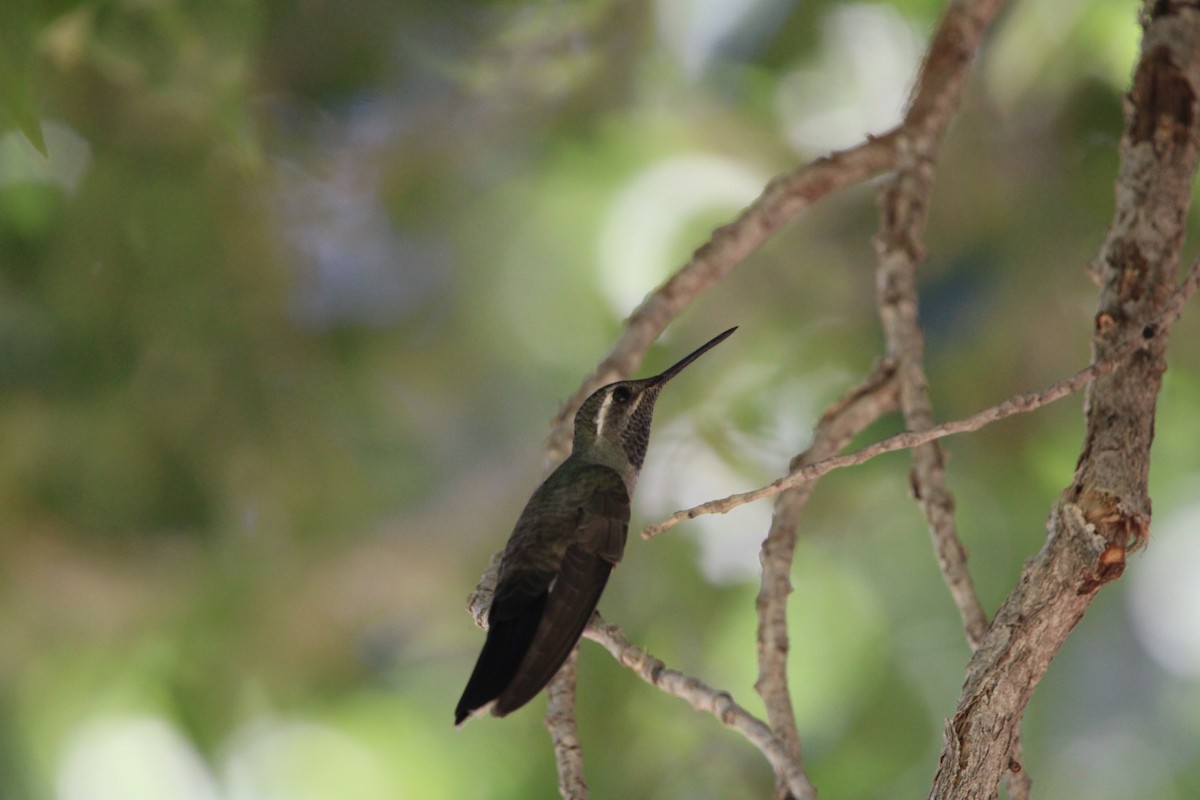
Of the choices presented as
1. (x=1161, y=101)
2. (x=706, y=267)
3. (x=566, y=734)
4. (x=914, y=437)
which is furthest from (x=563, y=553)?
(x=1161, y=101)

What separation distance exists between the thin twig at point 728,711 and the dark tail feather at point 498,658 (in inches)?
8.7

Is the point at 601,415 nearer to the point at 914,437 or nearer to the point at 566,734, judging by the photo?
the point at 566,734

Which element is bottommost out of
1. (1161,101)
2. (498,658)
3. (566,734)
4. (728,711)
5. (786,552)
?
(728,711)

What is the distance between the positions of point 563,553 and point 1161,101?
63.9 inches

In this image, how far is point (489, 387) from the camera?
543 cm

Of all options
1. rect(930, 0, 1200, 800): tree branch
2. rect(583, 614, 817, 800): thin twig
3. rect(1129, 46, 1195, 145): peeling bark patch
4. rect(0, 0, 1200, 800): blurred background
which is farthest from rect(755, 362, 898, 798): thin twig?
rect(0, 0, 1200, 800): blurred background

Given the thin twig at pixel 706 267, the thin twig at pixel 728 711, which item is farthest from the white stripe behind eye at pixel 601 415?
the thin twig at pixel 728 711

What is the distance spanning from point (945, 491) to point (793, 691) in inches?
101

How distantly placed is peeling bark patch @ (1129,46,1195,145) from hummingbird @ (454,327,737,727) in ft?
3.98

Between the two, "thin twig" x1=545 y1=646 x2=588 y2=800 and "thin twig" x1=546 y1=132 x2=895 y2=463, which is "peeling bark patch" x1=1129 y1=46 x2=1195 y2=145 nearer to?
"thin twig" x1=546 y1=132 x2=895 y2=463

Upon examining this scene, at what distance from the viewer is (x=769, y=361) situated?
16.7 ft

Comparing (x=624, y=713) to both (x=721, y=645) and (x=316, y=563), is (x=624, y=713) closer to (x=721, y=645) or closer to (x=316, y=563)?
(x=721, y=645)

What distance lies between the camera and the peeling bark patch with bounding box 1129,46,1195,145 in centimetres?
259

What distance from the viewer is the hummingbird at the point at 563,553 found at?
7.29 ft
